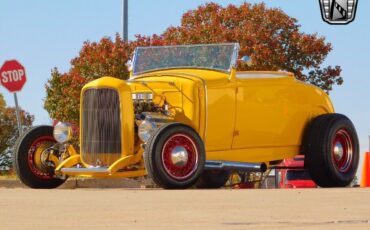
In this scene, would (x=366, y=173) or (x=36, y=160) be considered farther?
(x=366, y=173)

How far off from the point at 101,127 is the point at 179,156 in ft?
4.35

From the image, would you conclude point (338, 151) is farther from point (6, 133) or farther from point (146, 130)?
point (6, 133)

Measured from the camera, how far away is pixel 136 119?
15.6 metres

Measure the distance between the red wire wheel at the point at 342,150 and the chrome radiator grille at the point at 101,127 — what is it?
3.63 m

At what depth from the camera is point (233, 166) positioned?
16.0 metres

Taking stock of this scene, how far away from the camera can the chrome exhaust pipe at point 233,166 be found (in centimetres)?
1579

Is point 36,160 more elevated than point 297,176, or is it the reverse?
point 36,160

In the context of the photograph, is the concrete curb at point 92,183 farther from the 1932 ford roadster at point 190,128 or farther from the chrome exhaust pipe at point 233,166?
the chrome exhaust pipe at point 233,166

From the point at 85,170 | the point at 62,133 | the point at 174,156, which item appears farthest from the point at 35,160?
the point at 174,156

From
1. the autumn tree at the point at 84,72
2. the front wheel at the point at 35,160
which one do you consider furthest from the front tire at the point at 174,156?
the autumn tree at the point at 84,72
